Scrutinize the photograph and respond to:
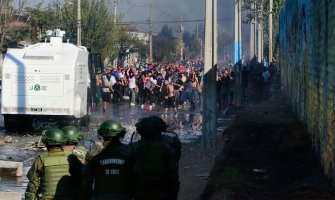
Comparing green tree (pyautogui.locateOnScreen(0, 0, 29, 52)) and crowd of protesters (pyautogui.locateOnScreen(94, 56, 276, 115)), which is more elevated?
green tree (pyautogui.locateOnScreen(0, 0, 29, 52))

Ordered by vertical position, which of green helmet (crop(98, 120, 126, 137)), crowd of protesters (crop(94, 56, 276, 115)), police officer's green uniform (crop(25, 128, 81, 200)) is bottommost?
police officer's green uniform (crop(25, 128, 81, 200))

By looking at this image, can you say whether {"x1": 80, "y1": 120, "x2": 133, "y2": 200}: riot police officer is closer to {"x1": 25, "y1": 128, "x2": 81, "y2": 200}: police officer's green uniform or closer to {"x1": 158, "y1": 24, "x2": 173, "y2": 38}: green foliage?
{"x1": 25, "y1": 128, "x2": 81, "y2": 200}: police officer's green uniform

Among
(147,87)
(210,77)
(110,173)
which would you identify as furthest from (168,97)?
(110,173)

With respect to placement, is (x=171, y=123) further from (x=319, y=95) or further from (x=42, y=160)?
(x=42, y=160)

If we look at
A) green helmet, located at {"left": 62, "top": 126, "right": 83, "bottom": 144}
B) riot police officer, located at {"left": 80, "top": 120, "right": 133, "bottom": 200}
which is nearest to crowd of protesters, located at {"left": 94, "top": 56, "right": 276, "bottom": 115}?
green helmet, located at {"left": 62, "top": 126, "right": 83, "bottom": 144}

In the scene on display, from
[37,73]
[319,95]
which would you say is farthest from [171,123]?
[319,95]

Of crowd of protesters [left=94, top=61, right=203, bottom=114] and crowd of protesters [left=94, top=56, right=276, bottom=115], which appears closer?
crowd of protesters [left=94, top=56, right=276, bottom=115]

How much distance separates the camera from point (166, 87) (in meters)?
32.9

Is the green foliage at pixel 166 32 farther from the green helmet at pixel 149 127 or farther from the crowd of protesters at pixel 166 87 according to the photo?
the green helmet at pixel 149 127

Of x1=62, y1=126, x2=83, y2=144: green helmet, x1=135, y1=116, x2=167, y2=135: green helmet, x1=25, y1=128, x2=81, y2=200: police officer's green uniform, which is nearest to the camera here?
x1=25, y1=128, x2=81, y2=200: police officer's green uniform

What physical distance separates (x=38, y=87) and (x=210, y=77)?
7016 millimetres

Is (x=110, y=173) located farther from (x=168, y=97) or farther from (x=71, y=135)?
(x=168, y=97)

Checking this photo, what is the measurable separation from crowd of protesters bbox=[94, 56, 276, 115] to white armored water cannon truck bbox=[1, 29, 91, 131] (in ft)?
28.8

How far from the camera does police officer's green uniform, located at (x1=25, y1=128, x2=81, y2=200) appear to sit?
24.3 feet
